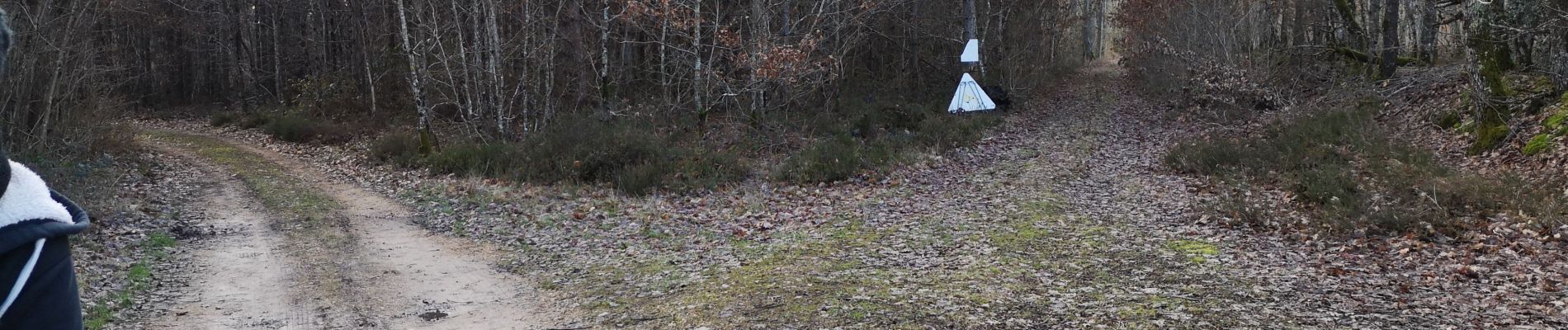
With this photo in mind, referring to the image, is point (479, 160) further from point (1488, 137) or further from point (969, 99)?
point (1488, 137)

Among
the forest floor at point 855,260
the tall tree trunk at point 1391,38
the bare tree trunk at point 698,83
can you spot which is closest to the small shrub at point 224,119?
the forest floor at point 855,260

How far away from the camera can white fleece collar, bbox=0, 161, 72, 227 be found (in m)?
1.57

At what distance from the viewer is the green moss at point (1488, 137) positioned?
1243 centimetres

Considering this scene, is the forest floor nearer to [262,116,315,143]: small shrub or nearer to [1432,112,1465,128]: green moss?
[1432,112,1465,128]: green moss

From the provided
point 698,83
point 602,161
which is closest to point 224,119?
point 698,83

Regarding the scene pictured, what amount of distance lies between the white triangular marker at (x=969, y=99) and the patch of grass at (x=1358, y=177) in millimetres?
6938

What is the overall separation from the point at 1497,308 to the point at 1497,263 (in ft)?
4.95

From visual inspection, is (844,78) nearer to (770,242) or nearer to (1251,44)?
(1251,44)

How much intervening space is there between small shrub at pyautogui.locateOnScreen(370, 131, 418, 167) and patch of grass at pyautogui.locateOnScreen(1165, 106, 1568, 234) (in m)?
13.3

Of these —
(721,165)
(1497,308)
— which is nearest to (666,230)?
(721,165)

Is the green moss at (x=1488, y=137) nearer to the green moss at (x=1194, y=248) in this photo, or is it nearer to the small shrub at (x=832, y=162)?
the green moss at (x=1194, y=248)

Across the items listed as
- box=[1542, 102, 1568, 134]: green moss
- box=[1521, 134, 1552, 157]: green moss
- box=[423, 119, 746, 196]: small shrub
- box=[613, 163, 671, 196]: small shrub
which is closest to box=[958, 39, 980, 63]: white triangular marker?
box=[423, 119, 746, 196]: small shrub

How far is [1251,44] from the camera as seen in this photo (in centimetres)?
2261

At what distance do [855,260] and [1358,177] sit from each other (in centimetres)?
645
